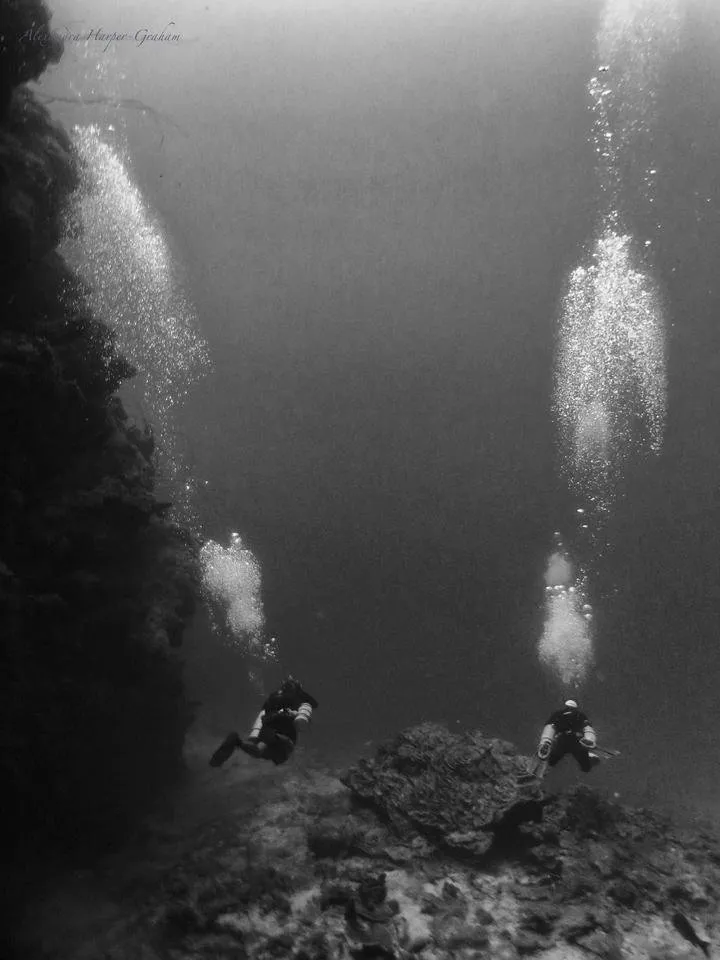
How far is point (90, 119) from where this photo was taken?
95.1ft

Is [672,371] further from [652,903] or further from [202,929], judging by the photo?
[202,929]

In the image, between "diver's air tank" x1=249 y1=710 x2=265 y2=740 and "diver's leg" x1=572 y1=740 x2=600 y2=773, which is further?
"diver's leg" x1=572 y1=740 x2=600 y2=773

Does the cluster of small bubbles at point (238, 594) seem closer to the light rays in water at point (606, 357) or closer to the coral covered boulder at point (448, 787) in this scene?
the light rays in water at point (606, 357)

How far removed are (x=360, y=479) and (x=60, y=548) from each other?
96.9ft

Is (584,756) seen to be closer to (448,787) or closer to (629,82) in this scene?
(448,787)

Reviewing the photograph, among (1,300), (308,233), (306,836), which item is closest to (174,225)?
(308,233)

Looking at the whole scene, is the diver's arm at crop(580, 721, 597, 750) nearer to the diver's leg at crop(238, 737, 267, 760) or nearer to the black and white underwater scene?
the black and white underwater scene

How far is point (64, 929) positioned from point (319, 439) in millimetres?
33295

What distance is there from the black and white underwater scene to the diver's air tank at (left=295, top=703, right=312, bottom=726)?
0.27 meters

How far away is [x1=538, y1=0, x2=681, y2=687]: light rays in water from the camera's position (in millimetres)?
27906

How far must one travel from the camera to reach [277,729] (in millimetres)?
8195

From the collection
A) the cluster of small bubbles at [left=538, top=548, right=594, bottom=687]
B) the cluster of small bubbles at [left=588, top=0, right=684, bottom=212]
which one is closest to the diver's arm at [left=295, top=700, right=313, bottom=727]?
the cluster of small bubbles at [left=538, top=548, right=594, bottom=687]

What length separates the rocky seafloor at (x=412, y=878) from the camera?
5.44m

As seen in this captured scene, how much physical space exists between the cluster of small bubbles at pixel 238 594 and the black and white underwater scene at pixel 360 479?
361mm
